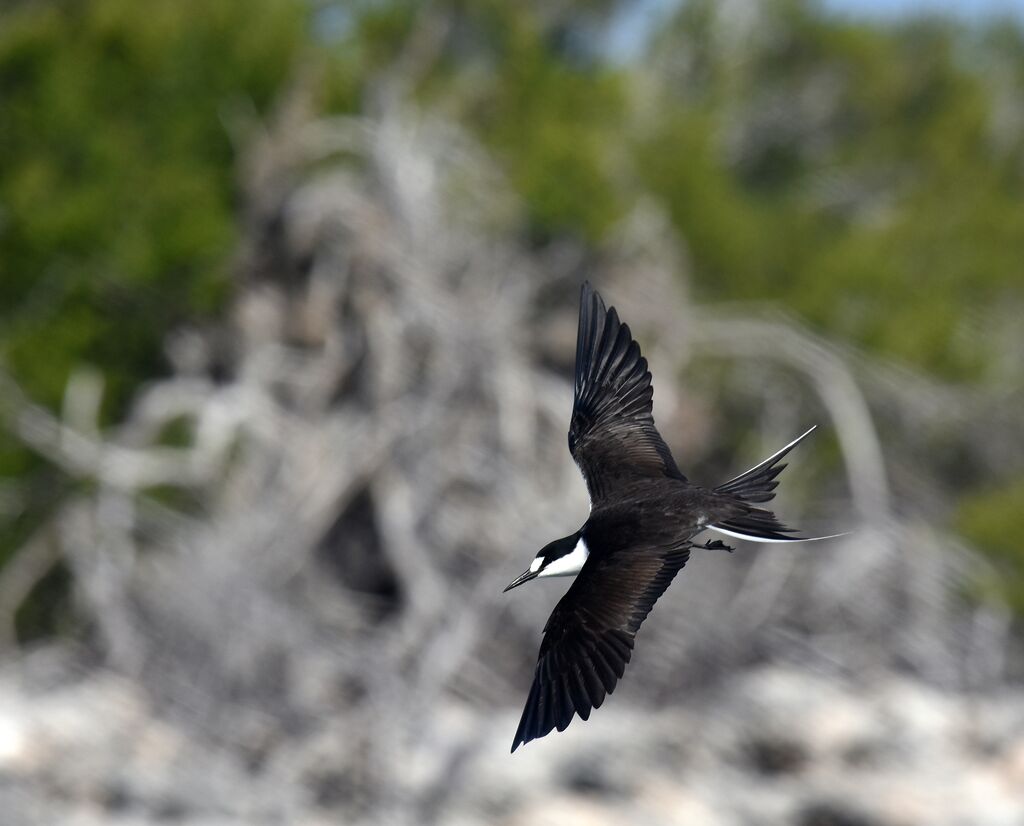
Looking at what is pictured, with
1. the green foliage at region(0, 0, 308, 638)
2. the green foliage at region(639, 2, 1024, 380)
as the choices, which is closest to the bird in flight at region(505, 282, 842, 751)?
the green foliage at region(0, 0, 308, 638)

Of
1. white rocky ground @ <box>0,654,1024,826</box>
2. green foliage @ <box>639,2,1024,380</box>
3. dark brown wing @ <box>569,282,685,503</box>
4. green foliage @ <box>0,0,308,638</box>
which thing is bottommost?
dark brown wing @ <box>569,282,685,503</box>

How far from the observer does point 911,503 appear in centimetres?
1375

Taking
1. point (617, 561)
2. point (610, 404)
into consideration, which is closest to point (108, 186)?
point (610, 404)

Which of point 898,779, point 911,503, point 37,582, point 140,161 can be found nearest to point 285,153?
point 140,161

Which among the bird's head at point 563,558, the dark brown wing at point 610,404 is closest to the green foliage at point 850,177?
the dark brown wing at point 610,404

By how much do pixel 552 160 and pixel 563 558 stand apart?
9.85 meters

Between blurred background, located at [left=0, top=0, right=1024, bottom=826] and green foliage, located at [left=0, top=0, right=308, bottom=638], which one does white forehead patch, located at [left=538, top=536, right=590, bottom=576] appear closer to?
blurred background, located at [left=0, top=0, right=1024, bottom=826]

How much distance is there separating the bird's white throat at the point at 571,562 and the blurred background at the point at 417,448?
5605 millimetres

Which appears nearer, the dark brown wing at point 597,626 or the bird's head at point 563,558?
the dark brown wing at point 597,626

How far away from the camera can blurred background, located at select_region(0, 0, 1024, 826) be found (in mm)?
10828

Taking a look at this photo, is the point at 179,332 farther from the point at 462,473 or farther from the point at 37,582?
the point at 462,473

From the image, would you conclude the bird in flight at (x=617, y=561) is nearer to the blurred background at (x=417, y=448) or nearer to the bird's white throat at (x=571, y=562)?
the bird's white throat at (x=571, y=562)

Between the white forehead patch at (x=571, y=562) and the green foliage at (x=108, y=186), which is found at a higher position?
the green foliage at (x=108, y=186)

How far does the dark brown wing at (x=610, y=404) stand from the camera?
5277 millimetres
